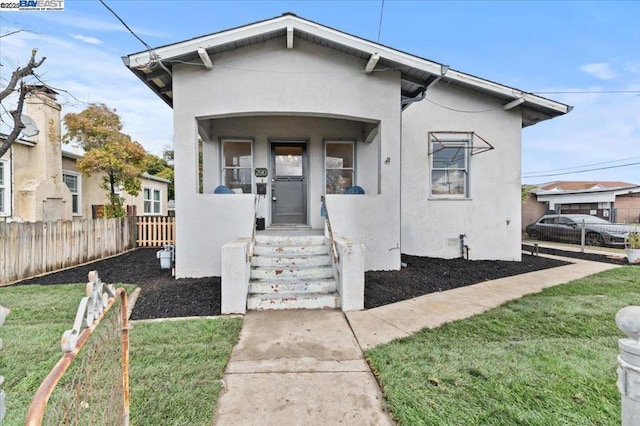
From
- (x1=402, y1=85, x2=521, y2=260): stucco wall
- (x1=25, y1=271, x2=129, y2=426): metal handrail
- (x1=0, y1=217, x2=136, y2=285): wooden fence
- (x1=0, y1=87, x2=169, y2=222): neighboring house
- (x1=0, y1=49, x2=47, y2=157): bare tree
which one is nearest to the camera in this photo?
(x1=25, y1=271, x2=129, y2=426): metal handrail

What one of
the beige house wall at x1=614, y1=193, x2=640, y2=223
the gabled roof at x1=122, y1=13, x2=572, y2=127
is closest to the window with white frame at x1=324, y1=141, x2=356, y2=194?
the gabled roof at x1=122, y1=13, x2=572, y2=127

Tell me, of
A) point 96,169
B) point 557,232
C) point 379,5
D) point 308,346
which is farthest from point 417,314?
point 557,232

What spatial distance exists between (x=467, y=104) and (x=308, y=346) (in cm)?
873

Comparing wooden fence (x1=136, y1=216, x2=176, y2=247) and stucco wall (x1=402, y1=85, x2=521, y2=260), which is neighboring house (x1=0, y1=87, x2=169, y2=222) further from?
stucco wall (x1=402, y1=85, x2=521, y2=260)

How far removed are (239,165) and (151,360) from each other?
6104 millimetres

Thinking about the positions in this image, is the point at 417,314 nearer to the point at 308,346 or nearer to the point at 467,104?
the point at 308,346

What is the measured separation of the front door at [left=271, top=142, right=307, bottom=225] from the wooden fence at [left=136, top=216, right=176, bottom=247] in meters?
5.28

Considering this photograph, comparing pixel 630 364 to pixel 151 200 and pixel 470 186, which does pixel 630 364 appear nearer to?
pixel 470 186

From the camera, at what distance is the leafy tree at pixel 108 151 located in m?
11.2

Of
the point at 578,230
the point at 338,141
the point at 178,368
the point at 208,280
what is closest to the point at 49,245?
the point at 208,280

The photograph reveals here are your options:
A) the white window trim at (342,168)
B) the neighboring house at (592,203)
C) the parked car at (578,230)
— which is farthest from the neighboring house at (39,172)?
the neighboring house at (592,203)

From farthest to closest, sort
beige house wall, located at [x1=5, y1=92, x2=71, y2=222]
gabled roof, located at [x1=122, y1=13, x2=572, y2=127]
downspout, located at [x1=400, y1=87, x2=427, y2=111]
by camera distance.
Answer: beige house wall, located at [x1=5, y1=92, x2=71, y2=222] < downspout, located at [x1=400, y1=87, x2=427, y2=111] < gabled roof, located at [x1=122, y1=13, x2=572, y2=127]

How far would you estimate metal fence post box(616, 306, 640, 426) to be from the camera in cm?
129

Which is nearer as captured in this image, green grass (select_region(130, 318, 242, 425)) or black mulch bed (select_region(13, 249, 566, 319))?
green grass (select_region(130, 318, 242, 425))
